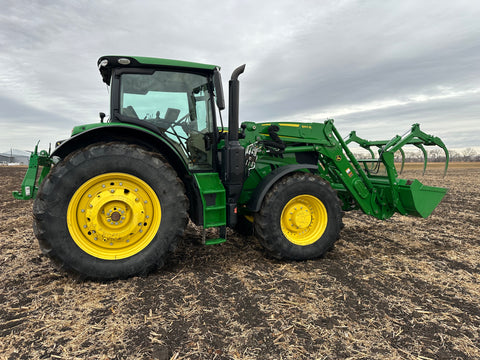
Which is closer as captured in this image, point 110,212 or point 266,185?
point 110,212

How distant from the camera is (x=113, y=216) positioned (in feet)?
10.0

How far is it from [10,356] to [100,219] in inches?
52.2

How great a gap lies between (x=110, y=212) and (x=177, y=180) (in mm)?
759

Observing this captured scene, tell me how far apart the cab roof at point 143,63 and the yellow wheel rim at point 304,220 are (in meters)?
2.05

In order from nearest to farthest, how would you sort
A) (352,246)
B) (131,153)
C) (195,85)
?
(131,153) → (195,85) → (352,246)

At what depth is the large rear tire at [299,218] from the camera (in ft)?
11.9

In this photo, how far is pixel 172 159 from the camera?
3.49m

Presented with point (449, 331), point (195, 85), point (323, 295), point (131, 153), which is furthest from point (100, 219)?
point (449, 331)

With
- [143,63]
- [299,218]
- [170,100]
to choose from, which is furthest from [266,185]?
[143,63]

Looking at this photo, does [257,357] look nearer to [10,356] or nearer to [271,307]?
[271,307]

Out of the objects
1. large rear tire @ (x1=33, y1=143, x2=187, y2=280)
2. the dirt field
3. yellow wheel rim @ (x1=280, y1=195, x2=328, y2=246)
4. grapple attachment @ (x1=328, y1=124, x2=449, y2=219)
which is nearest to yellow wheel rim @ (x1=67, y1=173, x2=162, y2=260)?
large rear tire @ (x1=33, y1=143, x2=187, y2=280)

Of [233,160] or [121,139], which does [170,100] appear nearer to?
[121,139]

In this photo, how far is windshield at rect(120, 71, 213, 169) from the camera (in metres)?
3.51

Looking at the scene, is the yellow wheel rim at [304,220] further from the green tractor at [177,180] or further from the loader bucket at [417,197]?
the loader bucket at [417,197]
